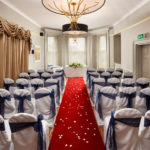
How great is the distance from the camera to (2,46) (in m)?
4.71

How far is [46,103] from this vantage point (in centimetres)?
298

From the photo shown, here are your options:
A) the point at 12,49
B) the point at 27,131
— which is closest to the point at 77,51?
the point at 12,49

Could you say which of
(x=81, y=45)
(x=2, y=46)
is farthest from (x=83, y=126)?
(x=81, y=45)

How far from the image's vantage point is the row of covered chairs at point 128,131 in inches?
70.6

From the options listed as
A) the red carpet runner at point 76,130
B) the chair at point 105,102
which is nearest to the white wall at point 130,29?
the chair at point 105,102

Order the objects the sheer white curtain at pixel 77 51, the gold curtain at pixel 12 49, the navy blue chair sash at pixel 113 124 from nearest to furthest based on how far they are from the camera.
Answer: the navy blue chair sash at pixel 113 124
the gold curtain at pixel 12 49
the sheer white curtain at pixel 77 51

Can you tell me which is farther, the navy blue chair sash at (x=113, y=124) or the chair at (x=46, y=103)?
the chair at (x=46, y=103)

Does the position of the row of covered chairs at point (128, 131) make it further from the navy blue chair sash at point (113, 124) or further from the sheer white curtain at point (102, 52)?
the sheer white curtain at point (102, 52)

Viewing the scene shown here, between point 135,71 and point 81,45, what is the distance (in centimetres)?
567

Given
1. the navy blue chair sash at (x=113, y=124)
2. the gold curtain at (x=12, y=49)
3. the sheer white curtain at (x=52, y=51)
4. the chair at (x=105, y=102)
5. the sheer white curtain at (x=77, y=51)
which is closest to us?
the navy blue chair sash at (x=113, y=124)

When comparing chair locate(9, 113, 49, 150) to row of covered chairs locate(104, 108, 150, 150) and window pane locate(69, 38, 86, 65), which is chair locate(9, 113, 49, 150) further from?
window pane locate(69, 38, 86, 65)

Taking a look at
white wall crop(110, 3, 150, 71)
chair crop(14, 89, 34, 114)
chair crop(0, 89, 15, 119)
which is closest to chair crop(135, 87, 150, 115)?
chair crop(14, 89, 34, 114)

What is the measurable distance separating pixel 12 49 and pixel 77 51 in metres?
6.16

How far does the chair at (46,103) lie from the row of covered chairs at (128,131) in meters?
1.36
